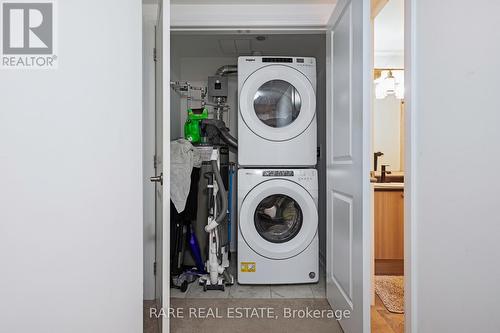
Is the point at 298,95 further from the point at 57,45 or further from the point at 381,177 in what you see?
the point at 57,45

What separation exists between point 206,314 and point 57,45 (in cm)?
174

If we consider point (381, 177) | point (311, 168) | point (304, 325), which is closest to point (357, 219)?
point (304, 325)

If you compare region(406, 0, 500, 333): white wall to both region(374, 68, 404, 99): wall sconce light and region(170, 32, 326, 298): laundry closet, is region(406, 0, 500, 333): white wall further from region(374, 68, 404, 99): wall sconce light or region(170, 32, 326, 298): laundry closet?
region(374, 68, 404, 99): wall sconce light

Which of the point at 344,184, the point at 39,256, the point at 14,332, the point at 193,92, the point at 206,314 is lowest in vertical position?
the point at 206,314

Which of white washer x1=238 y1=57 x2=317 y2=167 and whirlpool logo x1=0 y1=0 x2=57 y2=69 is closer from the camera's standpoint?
whirlpool logo x1=0 y1=0 x2=57 y2=69

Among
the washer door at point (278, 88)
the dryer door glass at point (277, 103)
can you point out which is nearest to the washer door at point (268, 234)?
the washer door at point (278, 88)

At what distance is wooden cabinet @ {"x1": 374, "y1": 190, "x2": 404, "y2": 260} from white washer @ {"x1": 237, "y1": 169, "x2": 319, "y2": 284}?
0.61 metres

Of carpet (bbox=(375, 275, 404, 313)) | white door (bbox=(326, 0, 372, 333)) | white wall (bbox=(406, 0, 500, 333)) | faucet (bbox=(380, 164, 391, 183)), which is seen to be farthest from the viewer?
faucet (bbox=(380, 164, 391, 183))

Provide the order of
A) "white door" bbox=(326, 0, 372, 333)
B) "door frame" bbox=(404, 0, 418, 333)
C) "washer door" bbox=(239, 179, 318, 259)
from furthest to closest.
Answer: "washer door" bbox=(239, 179, 318, 259) < "white door" bbox=(326, 0, 372, 333) < "door frame" bbox=(404, 0, 418, 333)

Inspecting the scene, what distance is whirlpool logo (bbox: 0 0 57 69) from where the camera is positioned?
89 centimetres

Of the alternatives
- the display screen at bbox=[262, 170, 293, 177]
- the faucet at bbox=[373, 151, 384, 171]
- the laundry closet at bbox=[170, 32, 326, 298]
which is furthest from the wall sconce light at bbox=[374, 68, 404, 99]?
the display screen at bbox=[262, 170, 293, 177]

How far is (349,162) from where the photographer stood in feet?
5.28

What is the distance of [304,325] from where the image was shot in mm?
1828

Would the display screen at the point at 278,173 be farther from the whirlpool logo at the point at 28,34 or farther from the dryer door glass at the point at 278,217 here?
the whirlpool logo at the point at 28,34
